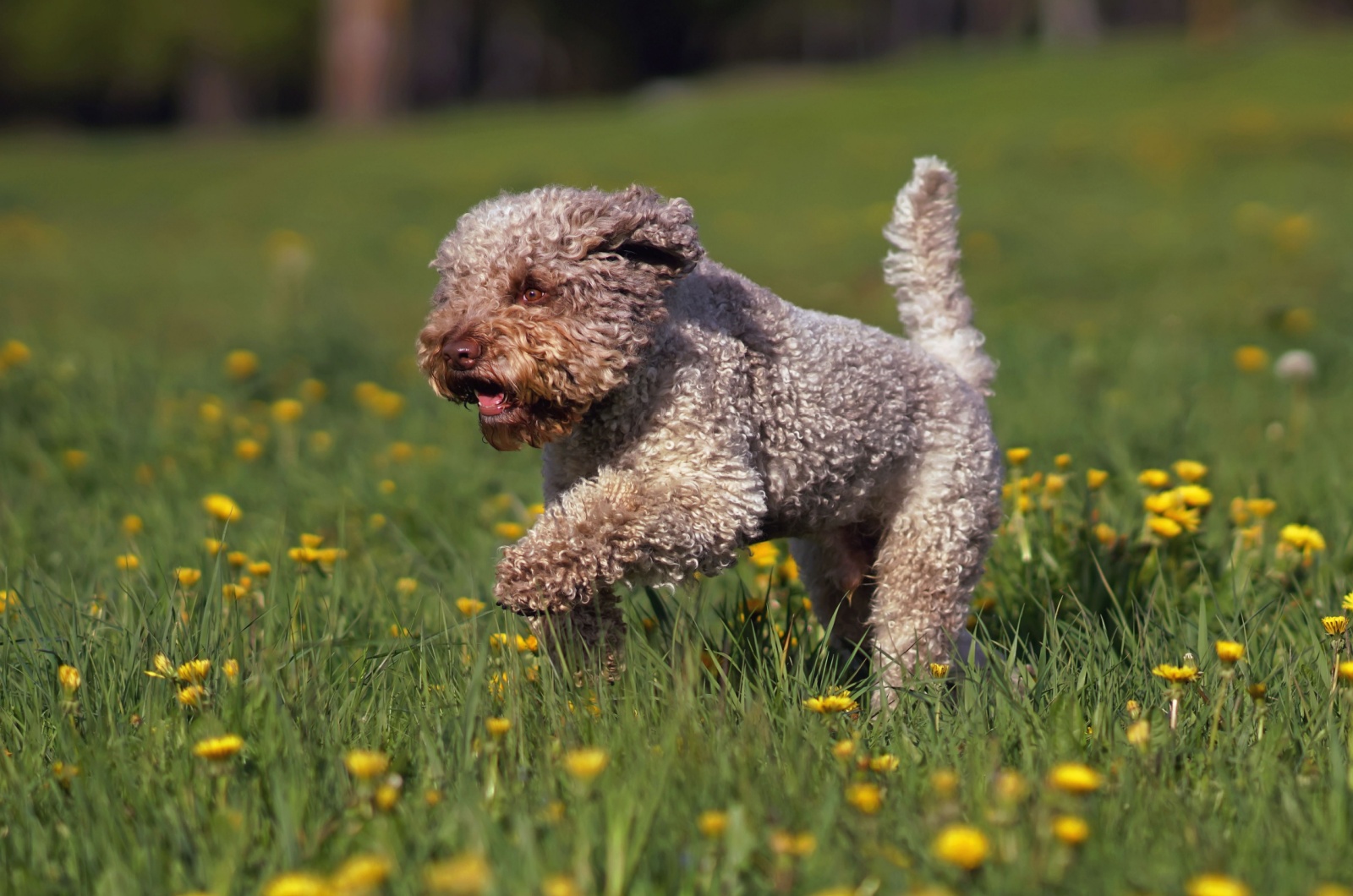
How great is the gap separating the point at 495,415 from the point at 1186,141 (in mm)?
19091

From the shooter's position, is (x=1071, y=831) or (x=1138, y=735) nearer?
(x=1071, y=831)

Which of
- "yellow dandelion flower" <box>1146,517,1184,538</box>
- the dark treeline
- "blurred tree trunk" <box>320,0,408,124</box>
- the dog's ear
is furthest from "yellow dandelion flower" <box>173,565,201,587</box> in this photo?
"blurred tree trunk" <box>320,0,408,124</box>

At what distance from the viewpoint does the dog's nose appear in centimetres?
Answer: 309

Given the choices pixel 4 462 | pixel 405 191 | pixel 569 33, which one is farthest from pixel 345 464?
pixel 569 33

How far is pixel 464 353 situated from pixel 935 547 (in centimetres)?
134

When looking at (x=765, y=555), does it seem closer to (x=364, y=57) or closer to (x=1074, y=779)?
(x=1074, y=779)

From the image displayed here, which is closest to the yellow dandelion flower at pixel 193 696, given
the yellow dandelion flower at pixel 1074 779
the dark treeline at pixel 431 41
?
the yellow dandelion flower at pixel 1074 779

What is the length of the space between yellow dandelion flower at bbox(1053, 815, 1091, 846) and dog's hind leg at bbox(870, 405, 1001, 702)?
1.54 metres

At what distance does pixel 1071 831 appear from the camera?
2053mm

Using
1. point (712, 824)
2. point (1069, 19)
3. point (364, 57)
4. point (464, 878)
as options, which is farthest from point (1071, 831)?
point (1069, 19)

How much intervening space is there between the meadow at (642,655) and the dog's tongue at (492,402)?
497 millimetres

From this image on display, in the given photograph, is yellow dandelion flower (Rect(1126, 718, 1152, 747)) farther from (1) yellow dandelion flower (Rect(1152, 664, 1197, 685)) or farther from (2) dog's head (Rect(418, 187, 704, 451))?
(2) dog's head (Rect(418, 187, 704, 451))

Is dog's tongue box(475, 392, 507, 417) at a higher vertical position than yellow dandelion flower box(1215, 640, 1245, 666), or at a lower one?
higher

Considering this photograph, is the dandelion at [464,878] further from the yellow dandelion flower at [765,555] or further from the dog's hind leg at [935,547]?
the yellow dandelion flower at [765,555]
